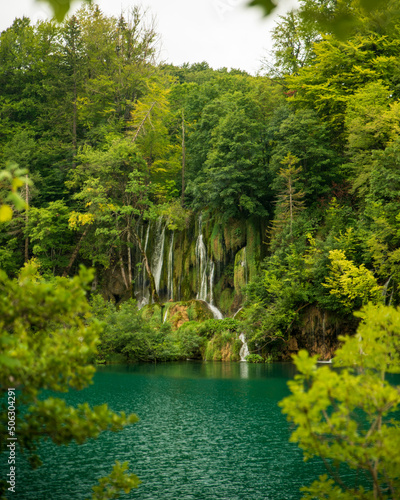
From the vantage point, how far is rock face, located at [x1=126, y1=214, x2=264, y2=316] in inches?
1102

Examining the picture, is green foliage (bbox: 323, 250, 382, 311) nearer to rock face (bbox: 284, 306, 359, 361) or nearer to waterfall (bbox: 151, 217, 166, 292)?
rock face (bbox: 284, 306, 359, 361)

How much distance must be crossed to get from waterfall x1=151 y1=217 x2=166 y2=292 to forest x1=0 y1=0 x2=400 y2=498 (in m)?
0.09

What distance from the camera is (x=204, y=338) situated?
2481 cm

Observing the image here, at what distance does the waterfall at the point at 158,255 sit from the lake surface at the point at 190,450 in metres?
15.0

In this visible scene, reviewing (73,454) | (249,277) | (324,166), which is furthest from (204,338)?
(73,454)

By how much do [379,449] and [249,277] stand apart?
23.3 meters

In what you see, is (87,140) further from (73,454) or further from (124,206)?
(73,454)

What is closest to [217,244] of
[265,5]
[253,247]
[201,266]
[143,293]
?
[201,266]

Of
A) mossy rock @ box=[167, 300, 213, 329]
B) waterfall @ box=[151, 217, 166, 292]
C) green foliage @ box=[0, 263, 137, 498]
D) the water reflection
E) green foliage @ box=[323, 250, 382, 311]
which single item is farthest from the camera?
waterfall @ box=[151, 217, 166, 292]

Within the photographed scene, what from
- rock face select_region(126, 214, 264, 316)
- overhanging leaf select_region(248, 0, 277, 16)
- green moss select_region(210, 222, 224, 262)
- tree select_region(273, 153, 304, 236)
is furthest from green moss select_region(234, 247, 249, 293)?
overhanging leaf select_region(248, 0, 277, 16)

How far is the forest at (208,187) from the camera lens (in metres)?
22.0

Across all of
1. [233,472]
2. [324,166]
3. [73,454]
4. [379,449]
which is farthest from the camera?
[324,166]

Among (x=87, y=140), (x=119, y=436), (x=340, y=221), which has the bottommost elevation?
(x=119, y=436)

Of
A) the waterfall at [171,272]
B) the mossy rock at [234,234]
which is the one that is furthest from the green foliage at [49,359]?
the waterfall at [171,272]
